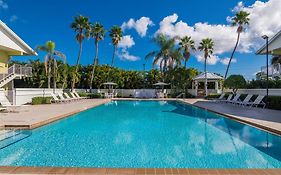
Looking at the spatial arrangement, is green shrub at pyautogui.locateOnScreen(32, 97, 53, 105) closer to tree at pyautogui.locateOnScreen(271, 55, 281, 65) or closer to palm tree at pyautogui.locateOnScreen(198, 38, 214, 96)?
palm tree at pyautogui.locateOnScreen(198, 38, 214, 96)

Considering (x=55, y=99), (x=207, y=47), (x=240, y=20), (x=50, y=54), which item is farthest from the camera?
(x=207, y=47)

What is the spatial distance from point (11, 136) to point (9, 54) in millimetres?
14785

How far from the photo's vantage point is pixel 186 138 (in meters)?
8.23

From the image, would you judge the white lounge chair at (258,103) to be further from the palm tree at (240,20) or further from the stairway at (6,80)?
the palm tree at (240,20)

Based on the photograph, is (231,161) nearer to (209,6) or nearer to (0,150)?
(0,150)

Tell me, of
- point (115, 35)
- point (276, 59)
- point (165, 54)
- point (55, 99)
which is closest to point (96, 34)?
point (115, 35)

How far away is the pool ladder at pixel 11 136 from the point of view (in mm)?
7087

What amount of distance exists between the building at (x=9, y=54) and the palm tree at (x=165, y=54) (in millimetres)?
16904

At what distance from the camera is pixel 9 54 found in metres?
20.6

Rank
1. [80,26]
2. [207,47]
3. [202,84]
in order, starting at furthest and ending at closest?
[207,47] < [202,84] < [80,26]

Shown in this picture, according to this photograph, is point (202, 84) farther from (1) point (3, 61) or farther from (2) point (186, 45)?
(1) point (3, 61)

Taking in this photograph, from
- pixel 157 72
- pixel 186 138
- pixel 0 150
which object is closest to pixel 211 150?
pixel 186 138

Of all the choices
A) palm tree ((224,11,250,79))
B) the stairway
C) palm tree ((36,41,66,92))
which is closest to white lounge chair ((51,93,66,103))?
the stairway

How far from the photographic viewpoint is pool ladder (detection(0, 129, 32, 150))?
709 centimetres
